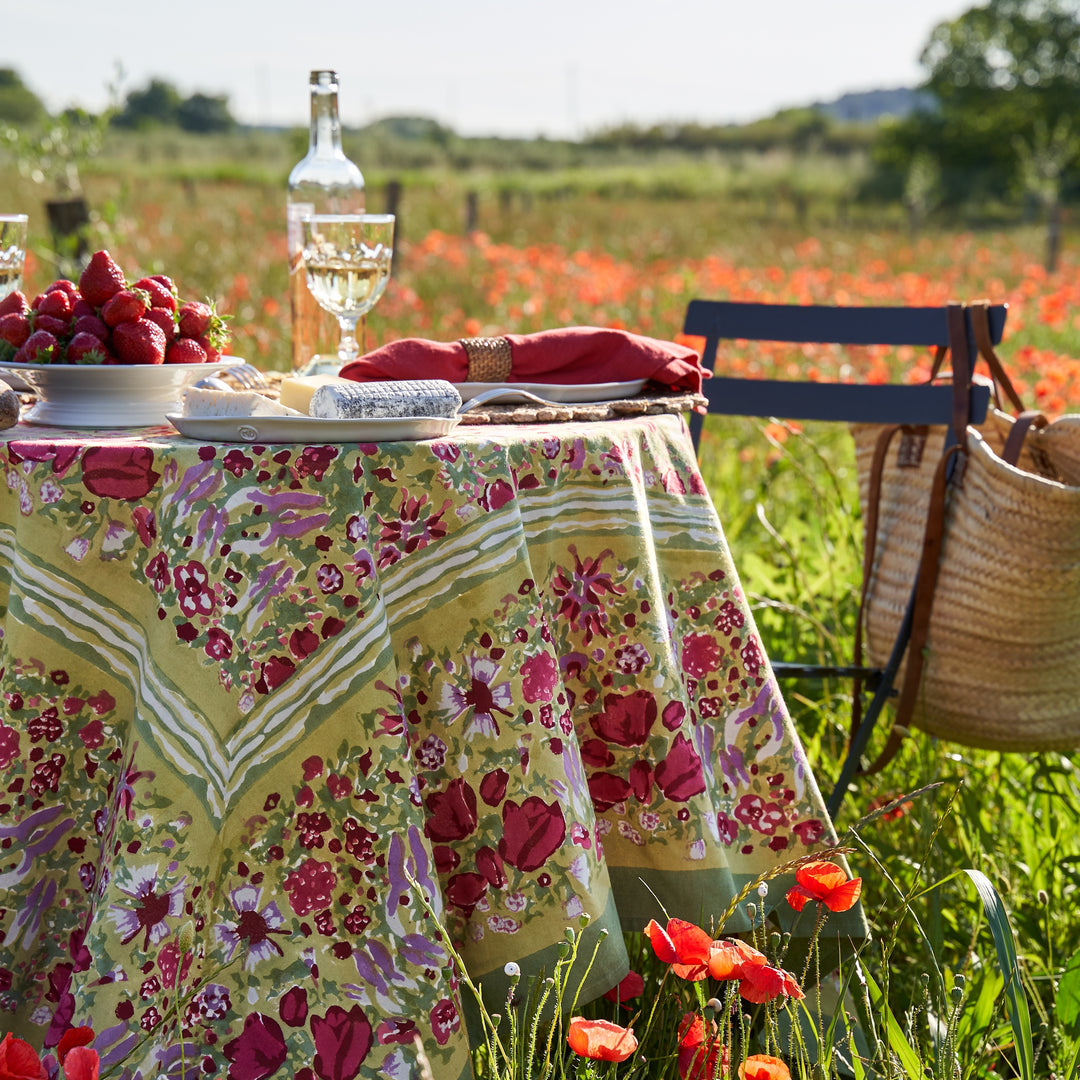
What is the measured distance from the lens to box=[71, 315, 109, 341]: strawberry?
1417 millimetres

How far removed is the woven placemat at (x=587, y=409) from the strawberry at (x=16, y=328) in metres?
0.24

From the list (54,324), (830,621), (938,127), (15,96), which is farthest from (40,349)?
(15,96)

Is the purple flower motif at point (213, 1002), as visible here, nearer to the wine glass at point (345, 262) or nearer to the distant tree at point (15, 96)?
the wine glass at point (345, 262)

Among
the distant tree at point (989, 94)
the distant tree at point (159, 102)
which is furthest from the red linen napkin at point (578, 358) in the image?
the distant tree at point (159, 102)

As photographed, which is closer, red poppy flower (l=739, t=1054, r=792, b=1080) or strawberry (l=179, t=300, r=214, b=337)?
red poppy flower (l=739, t=1054, r=792, b=1080)

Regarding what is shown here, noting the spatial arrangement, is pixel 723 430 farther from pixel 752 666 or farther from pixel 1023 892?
pixel 752 666

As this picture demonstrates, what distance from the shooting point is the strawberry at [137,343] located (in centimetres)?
141

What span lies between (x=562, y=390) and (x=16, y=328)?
673mm

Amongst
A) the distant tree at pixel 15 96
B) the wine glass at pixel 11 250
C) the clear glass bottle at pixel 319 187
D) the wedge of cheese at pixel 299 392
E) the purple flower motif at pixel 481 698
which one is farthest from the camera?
the distant tree at pixel 15 96

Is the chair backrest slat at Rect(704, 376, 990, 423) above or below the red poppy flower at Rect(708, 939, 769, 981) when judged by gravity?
above

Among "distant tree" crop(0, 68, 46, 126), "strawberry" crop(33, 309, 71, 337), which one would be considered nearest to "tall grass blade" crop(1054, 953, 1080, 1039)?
"strawberry" crop(33, 309, 71, 337)

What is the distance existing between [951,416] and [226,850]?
1297 millimetres

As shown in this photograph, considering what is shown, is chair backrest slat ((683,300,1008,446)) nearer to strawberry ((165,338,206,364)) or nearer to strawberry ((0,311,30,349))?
strawberry ((165,338,206,364))

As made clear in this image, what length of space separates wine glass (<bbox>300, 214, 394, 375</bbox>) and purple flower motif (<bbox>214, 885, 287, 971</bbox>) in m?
0.77
